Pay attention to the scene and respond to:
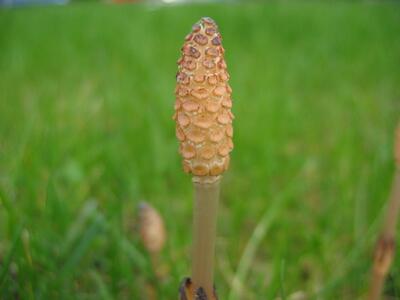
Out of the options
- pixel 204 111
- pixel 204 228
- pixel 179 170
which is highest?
pixel 204 111

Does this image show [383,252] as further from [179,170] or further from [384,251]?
[179,170]

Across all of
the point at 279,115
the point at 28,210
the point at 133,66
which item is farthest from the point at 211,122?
the point at 133,66

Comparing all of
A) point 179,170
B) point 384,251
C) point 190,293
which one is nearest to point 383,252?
point 384,251

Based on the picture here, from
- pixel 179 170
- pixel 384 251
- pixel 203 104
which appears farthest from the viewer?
pixel 179 170

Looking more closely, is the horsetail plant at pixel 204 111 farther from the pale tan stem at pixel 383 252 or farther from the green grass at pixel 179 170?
the pale tan stem at pixel 383 252

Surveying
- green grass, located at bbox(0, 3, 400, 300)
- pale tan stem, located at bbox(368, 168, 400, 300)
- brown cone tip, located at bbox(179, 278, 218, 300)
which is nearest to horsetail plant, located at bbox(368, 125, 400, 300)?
pale tan stem, located at bbox(368, 168, 400, 300)

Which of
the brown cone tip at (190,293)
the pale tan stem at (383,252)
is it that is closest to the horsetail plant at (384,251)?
the pale tan stem at (383,252)

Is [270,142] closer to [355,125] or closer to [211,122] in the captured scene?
[355,125]
